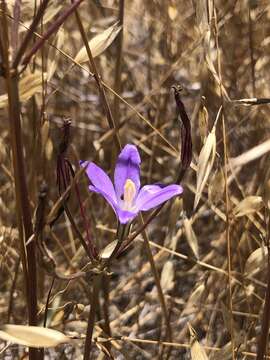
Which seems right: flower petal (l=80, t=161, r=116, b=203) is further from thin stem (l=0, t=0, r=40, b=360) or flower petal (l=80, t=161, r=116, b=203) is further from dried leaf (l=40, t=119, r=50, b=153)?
dried leaf (l=40, t=119, r=50, b=153)

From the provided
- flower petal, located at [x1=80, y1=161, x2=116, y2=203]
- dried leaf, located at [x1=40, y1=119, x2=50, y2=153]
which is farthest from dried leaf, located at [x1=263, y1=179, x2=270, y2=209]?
dried leaf, located at [x1=40, y1=119, x2=50, y2=153]

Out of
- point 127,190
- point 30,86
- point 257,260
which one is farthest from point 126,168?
point 257,260

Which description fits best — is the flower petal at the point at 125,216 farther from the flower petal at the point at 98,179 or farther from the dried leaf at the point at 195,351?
the dried leaf at the point at 195,351

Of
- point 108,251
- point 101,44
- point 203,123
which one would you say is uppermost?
point 101,44

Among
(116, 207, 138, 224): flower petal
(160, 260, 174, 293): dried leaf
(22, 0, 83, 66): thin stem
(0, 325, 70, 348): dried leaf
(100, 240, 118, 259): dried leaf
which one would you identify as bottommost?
(160, 260, 174, 293): dried leaf

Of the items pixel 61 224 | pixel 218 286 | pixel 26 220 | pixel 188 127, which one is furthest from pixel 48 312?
pixel 61 224

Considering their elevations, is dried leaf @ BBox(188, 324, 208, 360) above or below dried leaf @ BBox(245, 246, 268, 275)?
below

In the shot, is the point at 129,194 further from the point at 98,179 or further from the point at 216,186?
the point at 216,186
